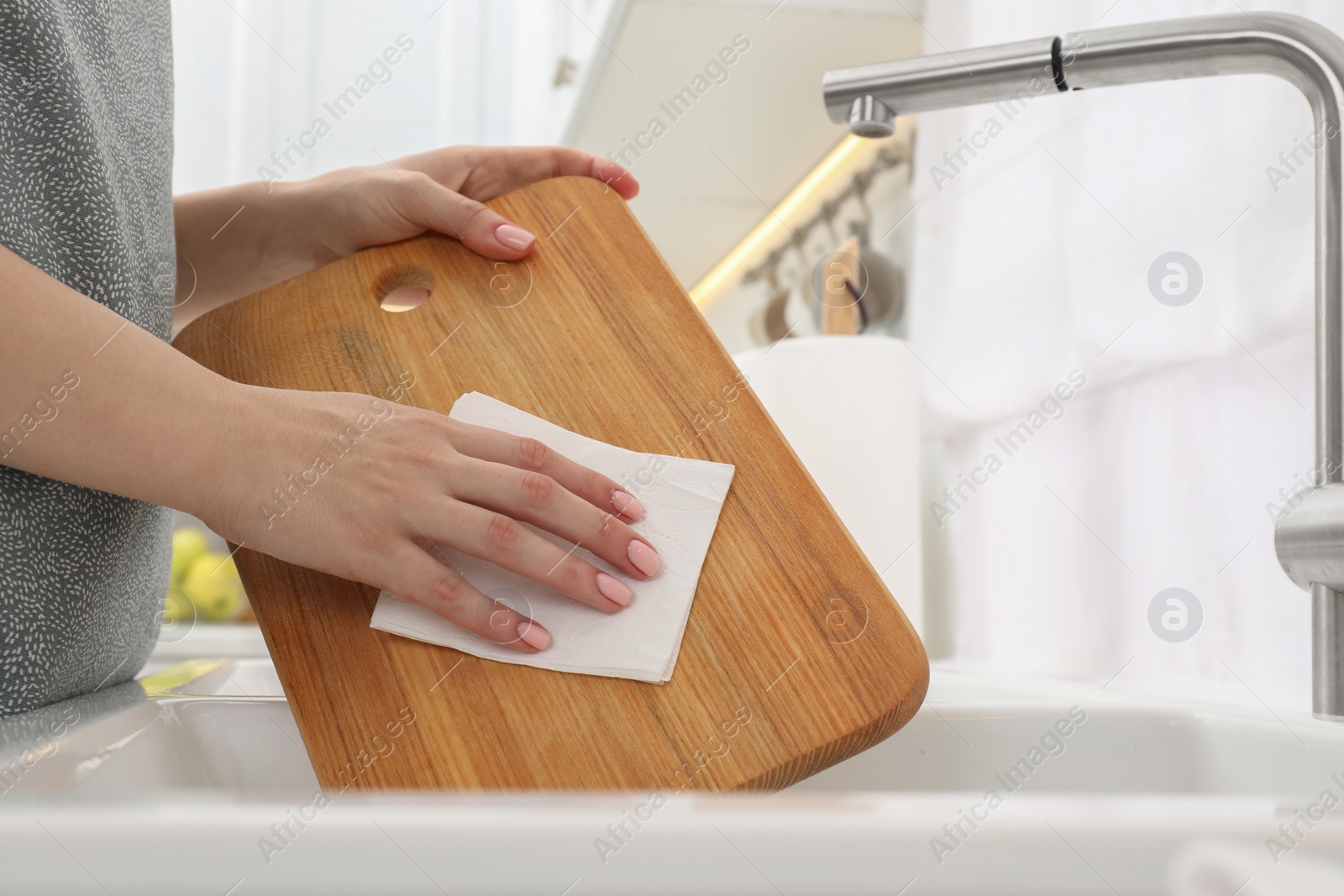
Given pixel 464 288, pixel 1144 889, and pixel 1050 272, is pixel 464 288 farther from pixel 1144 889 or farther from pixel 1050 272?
pixel 1050 272

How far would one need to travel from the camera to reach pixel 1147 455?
2.27 ft

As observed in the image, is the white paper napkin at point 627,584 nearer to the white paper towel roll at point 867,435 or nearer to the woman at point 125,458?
the woman at point 125,458

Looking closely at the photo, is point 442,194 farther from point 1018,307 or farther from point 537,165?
point 1018,307

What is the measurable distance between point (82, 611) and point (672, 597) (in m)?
0.25

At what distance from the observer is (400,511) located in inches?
14.7

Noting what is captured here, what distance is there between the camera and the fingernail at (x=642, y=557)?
1.29ft

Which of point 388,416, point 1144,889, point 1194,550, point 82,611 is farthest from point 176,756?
point 1194,550

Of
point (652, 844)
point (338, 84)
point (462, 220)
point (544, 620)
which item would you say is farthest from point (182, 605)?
point (652, 844)

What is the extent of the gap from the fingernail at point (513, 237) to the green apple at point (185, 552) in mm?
1593

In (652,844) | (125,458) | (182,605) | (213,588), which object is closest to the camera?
(652,844)

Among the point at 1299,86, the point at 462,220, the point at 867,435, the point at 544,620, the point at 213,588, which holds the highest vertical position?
the point at 1299,86

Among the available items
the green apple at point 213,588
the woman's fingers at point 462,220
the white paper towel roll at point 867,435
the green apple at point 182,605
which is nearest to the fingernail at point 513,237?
the woman's fingers at point 462,220

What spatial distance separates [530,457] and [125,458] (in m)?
0.15

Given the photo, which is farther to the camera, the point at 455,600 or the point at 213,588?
the point at 213,588
